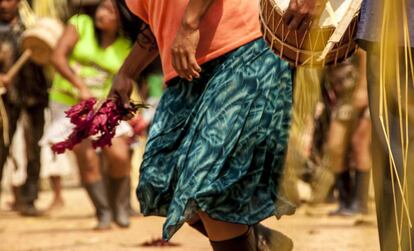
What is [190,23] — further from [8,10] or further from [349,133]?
[8,10]

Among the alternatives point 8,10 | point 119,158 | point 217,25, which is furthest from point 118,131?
point 217,25

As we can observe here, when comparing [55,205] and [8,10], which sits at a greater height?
[8,10]

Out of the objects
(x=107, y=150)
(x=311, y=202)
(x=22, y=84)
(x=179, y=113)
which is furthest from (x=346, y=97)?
(x=179, y=113)

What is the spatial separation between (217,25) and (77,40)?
4648 mm

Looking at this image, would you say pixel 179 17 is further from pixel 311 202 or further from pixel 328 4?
pixel 311 202

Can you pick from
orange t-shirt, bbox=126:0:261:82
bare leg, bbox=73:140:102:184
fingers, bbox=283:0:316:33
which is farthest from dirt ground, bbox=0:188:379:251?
fingers, bbox=283:0:316:33

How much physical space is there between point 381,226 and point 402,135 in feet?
1.03

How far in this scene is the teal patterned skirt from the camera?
179 inches

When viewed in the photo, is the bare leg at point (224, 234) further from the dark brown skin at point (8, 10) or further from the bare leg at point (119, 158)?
the dark brown skin at point (8, 10)

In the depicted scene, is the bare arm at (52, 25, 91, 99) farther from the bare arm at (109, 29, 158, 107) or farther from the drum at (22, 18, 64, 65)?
the bare arm at (109, 29, 158, 107)

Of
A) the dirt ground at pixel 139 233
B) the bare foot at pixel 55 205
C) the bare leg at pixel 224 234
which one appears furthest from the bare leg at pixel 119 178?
the bare leg at pixel 224 234

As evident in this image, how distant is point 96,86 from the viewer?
9.41 metres

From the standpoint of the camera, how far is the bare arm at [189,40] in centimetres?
454

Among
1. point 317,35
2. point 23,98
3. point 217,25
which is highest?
point 317,35
